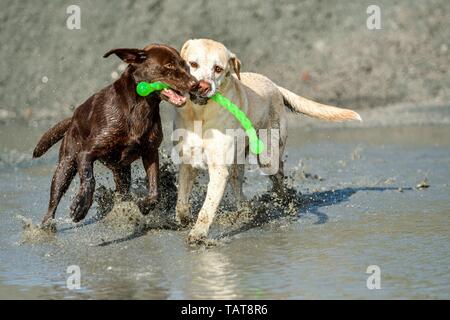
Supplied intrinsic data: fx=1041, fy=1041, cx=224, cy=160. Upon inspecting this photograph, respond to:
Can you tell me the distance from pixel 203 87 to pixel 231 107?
0.43 metres

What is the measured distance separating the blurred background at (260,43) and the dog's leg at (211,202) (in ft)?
22.7

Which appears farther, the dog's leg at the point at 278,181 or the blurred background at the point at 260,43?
the blurred background at the point at 260,43

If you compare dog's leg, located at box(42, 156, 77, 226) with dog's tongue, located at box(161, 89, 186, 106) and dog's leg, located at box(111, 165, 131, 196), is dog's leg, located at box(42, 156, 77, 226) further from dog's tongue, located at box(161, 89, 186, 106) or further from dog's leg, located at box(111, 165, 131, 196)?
dog's tongue, located at box(161, 89, 186, 106)

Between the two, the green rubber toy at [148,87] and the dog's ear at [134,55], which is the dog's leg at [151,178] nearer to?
the green rubber toy at [148,87]

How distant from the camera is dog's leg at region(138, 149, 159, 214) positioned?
7.88m

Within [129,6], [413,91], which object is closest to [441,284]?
[413,91]

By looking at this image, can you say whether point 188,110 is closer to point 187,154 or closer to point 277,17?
point 187,154

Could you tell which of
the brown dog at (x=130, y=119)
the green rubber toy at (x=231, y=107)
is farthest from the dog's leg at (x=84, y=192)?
the green rubber toy at (x=231, y=107)

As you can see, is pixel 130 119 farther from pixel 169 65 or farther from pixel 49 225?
pixel 49 225

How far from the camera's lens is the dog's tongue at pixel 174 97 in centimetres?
745

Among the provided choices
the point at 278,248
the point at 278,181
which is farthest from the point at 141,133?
the point at 278,181

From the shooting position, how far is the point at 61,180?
26.6 feet

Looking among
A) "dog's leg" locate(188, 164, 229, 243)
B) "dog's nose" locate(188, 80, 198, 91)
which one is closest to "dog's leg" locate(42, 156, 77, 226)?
"dog's leg" locate(188, 164, 229, 243)
